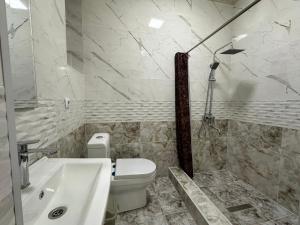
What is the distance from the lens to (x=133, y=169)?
1636mm

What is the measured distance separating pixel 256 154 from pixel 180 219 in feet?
3.97

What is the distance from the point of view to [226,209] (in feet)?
5.53

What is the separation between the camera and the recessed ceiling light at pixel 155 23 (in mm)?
2111

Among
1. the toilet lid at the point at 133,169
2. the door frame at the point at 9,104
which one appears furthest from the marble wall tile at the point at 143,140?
the door frame at the point at 9,104

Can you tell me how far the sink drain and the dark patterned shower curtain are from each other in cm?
162

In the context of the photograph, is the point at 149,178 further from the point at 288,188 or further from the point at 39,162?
the point at 288,188

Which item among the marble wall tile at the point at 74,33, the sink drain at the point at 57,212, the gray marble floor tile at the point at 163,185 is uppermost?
Result: the marble wall tile at the point at 74,33

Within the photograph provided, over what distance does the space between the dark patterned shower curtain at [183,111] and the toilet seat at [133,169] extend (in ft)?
2.05

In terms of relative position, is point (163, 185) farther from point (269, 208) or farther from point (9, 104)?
point (9, 104)

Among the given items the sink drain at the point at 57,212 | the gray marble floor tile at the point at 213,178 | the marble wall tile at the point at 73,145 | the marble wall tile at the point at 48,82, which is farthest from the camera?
the gray marble floor tile at the point at 213,178

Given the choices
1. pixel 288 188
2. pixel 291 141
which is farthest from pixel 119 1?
pixel 288 188

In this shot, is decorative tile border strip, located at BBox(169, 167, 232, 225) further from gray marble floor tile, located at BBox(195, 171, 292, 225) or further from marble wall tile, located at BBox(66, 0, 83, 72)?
marble wall tile, located at BBox(66, 0, 83, 72)

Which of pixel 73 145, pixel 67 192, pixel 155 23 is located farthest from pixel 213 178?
pixel 155 23

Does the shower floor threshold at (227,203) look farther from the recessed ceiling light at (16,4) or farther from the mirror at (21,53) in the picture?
the recessed ceiling light at (16,4)
